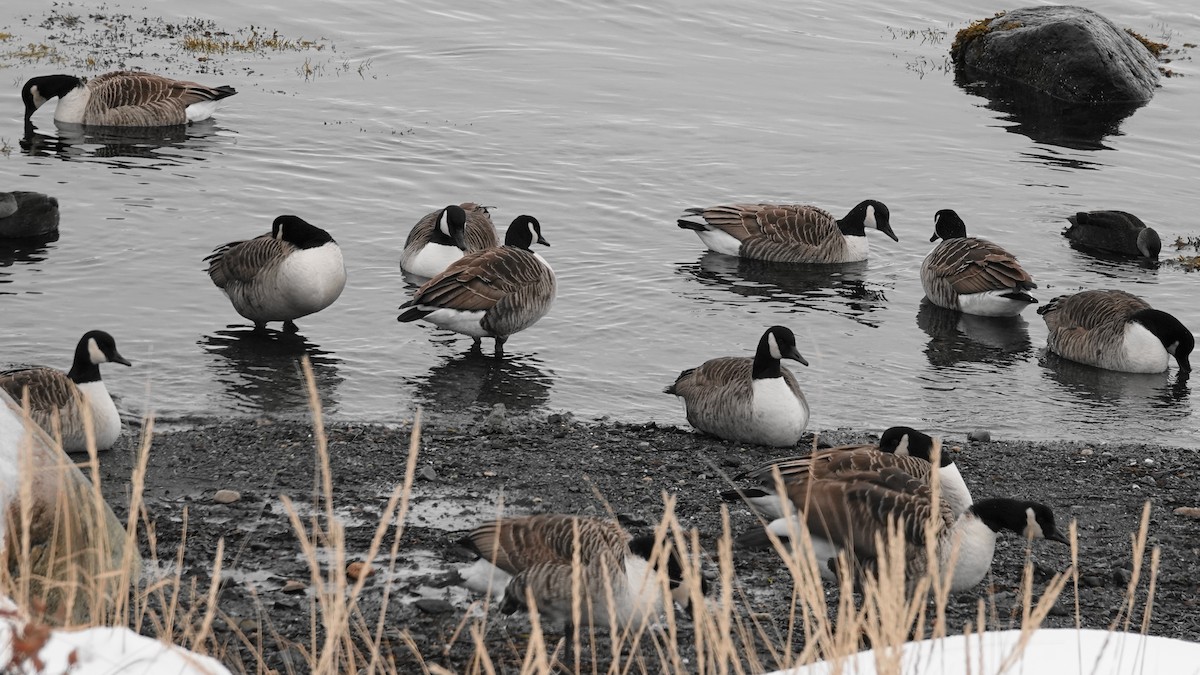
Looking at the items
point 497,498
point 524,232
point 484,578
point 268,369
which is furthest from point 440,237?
point 484,578

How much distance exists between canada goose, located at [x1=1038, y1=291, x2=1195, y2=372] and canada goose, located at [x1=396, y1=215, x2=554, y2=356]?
5246 millimetres

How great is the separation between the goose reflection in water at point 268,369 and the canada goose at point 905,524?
507cm

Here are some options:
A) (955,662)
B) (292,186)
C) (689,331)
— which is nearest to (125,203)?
(292,186)

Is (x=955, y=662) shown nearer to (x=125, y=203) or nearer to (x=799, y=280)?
(x=799, y=280)

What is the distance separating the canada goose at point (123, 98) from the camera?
2052 cm

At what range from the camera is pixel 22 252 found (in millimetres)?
15438

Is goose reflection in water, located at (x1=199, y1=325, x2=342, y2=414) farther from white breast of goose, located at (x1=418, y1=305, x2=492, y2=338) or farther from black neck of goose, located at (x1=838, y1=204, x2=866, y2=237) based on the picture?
black neck of goose, located at (x1=838, y1=204, x2=866, y2=237)

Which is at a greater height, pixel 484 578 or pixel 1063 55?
pixel 1063 55

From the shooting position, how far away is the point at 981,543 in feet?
25.2

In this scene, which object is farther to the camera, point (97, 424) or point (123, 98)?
point (123, 98)

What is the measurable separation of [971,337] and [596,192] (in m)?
5.93

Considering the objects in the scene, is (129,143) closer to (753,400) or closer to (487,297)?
(487,297)

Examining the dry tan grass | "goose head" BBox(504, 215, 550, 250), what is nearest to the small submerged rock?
the dry tan grass

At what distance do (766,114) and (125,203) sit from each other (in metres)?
10.8
